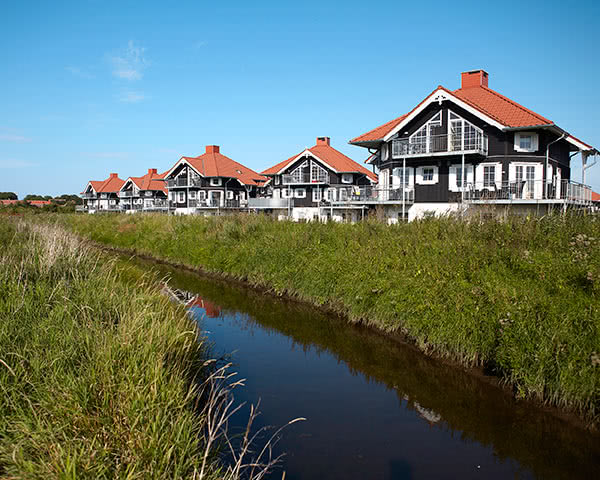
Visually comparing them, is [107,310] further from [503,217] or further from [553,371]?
[503,217]

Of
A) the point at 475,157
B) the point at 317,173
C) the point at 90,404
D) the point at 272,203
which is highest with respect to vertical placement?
the point at 317,173

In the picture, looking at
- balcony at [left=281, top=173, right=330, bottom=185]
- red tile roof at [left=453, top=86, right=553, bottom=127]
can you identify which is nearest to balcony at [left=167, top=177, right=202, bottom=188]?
balcony at [left=281, top=173, right=330, bottom=185]

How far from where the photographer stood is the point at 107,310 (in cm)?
673

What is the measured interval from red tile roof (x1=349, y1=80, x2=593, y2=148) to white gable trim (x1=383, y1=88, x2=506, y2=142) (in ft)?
0.50

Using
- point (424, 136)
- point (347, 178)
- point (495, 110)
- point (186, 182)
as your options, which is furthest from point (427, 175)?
point (186, 182)

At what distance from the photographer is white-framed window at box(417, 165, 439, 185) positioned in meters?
28.1

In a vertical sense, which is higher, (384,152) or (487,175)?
(384,152)

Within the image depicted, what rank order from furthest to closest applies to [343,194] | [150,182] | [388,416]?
[150,182] → [343,194] → [388,416]

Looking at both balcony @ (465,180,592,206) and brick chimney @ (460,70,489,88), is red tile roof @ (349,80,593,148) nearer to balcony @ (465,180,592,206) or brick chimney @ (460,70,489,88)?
brick chimney @ (460,70,489,88)

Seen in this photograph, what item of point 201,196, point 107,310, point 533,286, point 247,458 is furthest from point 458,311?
point 201,196

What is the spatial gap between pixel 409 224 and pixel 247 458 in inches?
369

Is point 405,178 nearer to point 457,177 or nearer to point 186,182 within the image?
point 457,177

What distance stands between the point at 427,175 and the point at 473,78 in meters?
8.19

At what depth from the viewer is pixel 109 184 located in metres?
78.2
